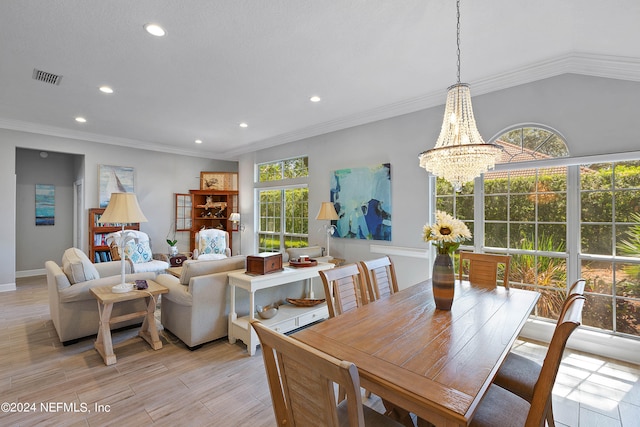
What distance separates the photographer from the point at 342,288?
2172 mm

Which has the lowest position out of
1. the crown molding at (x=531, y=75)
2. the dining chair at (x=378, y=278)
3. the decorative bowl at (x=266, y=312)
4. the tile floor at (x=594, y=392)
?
the tile floor at (x=594, y=392)

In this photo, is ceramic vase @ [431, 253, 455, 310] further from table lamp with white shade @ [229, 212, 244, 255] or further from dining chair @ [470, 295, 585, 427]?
table lamp with white shade @ [229, 212, 244, 255]

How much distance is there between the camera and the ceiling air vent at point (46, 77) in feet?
10.4

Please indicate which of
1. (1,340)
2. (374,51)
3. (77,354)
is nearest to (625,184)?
(374,51)

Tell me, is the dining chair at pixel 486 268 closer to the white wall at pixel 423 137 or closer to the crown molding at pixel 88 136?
the white wall at pixel 423 137

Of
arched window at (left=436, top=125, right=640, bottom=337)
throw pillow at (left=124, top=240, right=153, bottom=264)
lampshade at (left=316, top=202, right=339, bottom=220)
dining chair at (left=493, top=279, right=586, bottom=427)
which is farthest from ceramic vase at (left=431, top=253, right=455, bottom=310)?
throw pillow at (left=124, top=240, right=153, bottom=264)

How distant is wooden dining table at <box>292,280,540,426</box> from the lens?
3.56 ft

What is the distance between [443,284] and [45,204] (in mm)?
8176

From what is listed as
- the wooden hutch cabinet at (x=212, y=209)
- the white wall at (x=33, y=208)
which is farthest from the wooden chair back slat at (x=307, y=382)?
the white wall at (x=33, y=208)

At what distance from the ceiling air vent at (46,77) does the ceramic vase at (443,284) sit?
437 centimetres

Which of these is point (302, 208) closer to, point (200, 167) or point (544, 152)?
point (200, 167)

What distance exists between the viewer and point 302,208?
5758 millimetres

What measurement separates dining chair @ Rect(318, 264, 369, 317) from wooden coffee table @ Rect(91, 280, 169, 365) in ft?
6.38

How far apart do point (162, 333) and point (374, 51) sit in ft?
12.4
